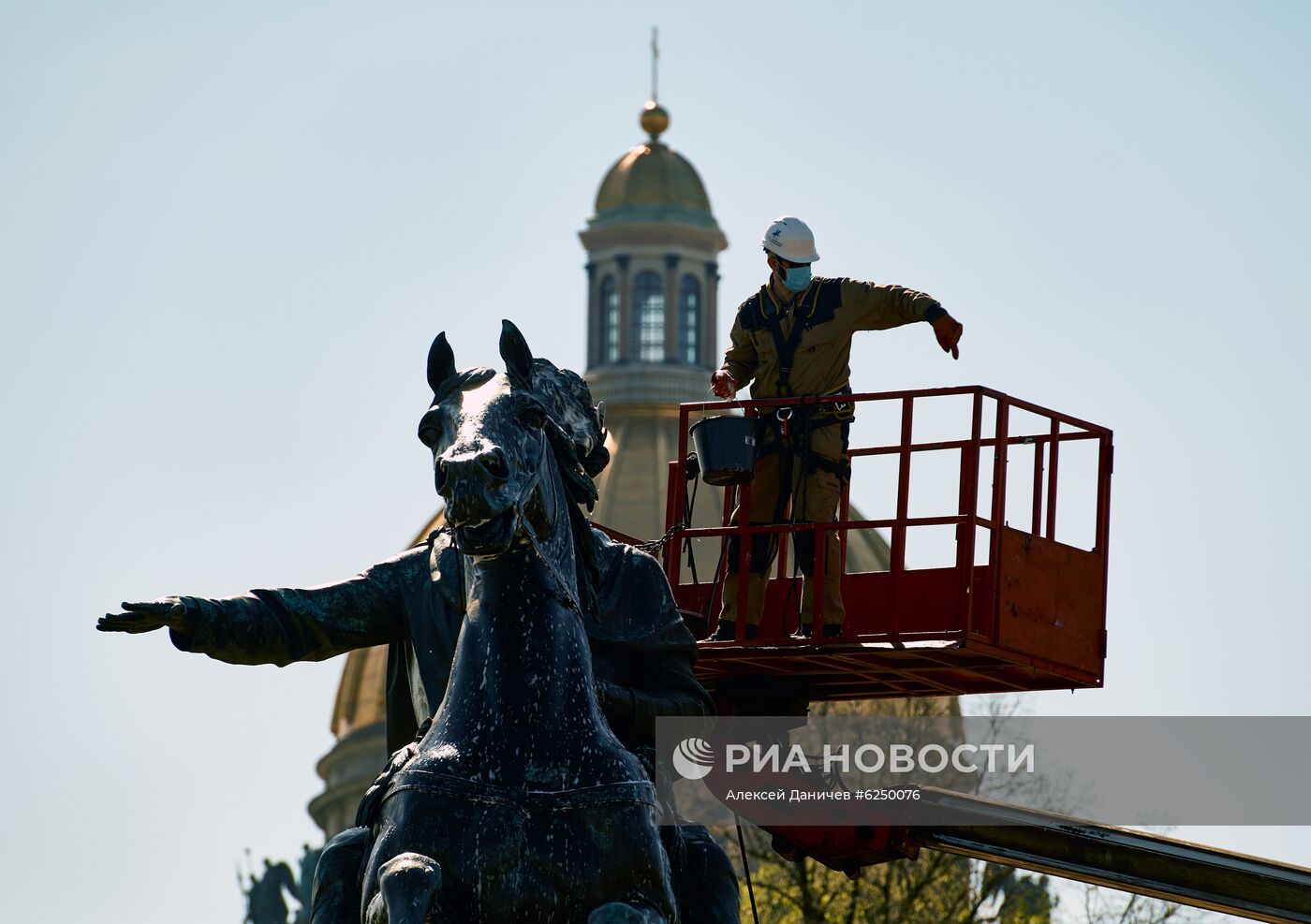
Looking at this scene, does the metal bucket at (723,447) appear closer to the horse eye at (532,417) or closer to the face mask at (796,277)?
the face mask at (796,277)

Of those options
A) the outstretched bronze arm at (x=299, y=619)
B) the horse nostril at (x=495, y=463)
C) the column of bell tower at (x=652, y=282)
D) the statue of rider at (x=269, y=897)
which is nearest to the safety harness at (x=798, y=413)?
the outstretched bronze arm at (x=299, y=619)

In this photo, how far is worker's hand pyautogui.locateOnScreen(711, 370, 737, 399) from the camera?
1386cm

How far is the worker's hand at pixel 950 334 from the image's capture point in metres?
13.4

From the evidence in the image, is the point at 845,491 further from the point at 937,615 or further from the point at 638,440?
the point at 638,440

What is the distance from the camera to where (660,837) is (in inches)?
382

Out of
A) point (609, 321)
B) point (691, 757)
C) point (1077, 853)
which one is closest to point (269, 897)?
point (609, 321)

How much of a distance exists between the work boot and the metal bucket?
0.60m

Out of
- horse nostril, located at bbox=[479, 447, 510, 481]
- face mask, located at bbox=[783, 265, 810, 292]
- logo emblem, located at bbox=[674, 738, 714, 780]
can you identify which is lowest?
logo emblem, located at bbox=[674, 738, 714, 780]

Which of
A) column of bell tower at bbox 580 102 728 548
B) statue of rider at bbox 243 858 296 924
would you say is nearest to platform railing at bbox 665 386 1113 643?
statue of rider at bbox 243 858 296 924

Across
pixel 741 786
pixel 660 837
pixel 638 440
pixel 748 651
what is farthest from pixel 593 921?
pixel 638 440

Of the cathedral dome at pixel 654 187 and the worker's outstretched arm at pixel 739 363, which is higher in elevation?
the cathedral dome at pixel 654 187

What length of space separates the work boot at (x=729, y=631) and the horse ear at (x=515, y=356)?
4.33 meters

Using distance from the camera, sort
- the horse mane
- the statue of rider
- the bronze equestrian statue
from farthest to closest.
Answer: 1. the statue of rider
2. the horse mane
3. the bronze equestrian statue

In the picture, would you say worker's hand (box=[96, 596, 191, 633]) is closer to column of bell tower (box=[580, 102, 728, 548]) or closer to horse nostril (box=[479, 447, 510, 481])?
horse nostril (box=[479, 447, 510, 481])
